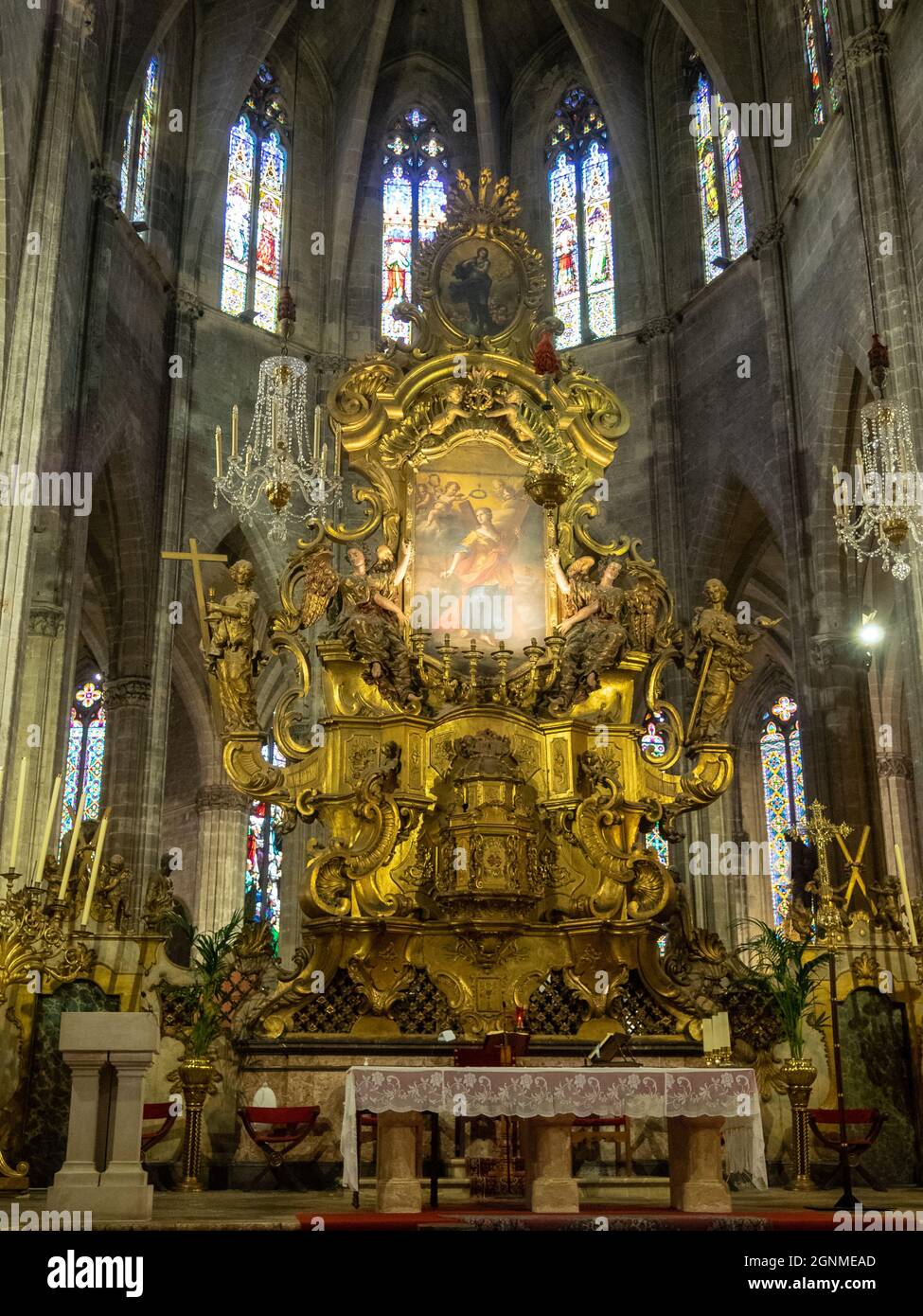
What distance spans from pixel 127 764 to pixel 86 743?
24.4 ft

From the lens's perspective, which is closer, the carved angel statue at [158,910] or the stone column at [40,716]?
the carved angel statue at [158,910]

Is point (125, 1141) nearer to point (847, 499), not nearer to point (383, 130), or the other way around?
point (847, 499)

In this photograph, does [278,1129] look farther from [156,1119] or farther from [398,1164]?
[398,1164]

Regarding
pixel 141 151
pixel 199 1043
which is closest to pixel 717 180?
pixel 141 151

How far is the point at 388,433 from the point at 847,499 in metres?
6.76

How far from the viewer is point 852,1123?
1260 cm

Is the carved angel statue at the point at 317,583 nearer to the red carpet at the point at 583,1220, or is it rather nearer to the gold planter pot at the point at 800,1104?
the gold planter pot at the point at 800,1104

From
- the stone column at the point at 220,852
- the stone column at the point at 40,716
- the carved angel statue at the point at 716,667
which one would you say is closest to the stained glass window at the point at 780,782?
the stone column at the point at 220,852

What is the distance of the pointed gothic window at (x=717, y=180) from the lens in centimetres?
2339

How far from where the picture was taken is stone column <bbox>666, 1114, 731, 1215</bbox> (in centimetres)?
888

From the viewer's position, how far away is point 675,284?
24.4m

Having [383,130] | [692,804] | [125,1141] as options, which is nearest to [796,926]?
[692,804]

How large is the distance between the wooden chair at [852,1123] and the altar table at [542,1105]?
3.50m

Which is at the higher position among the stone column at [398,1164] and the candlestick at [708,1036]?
the candlestick at [708,1036]
